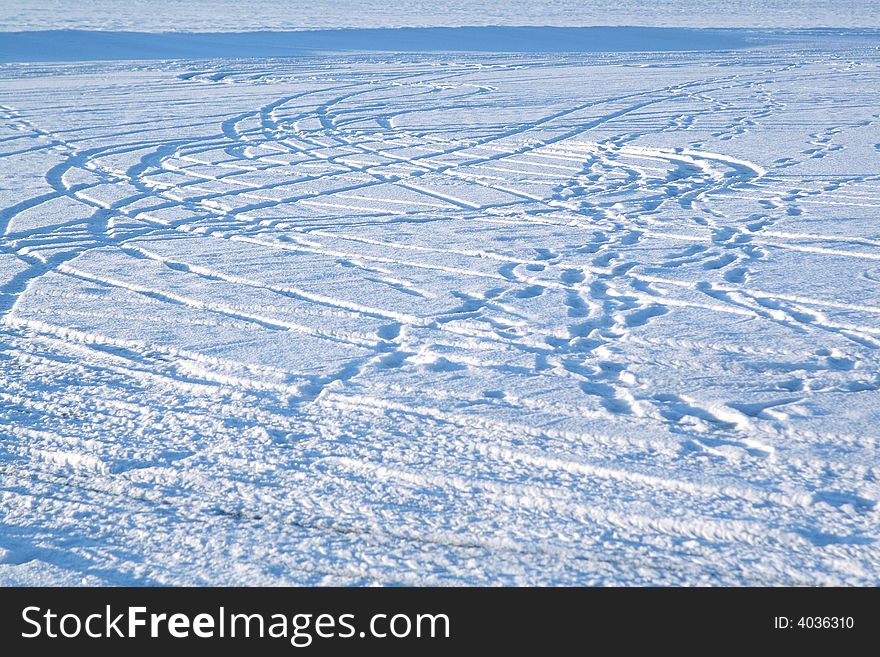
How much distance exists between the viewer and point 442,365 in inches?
154

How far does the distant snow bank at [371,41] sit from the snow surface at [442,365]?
40.6 ft

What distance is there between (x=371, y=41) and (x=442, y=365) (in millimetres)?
20679

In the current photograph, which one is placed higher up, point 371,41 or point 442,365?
point 442,365

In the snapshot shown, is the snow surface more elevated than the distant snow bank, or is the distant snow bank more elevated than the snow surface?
the snow surface

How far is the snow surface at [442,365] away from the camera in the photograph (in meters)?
2.67

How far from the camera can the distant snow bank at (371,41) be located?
66.3 feet

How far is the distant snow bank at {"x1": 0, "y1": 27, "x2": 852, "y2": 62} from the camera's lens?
2022 cm

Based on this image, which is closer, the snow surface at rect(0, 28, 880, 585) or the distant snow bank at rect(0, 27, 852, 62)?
the snow surface at rect(0, 28, 880, 585)

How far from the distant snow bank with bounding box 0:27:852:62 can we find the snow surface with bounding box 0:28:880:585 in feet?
40.6

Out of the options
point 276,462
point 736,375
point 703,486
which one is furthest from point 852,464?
point 276,462

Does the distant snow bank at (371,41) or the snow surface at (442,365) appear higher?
the snow surface at (442,365)

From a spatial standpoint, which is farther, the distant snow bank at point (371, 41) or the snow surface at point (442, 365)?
the distant snow bank at point (371, 41)

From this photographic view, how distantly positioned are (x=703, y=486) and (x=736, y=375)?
98 centimetres

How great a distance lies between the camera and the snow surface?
267cm
